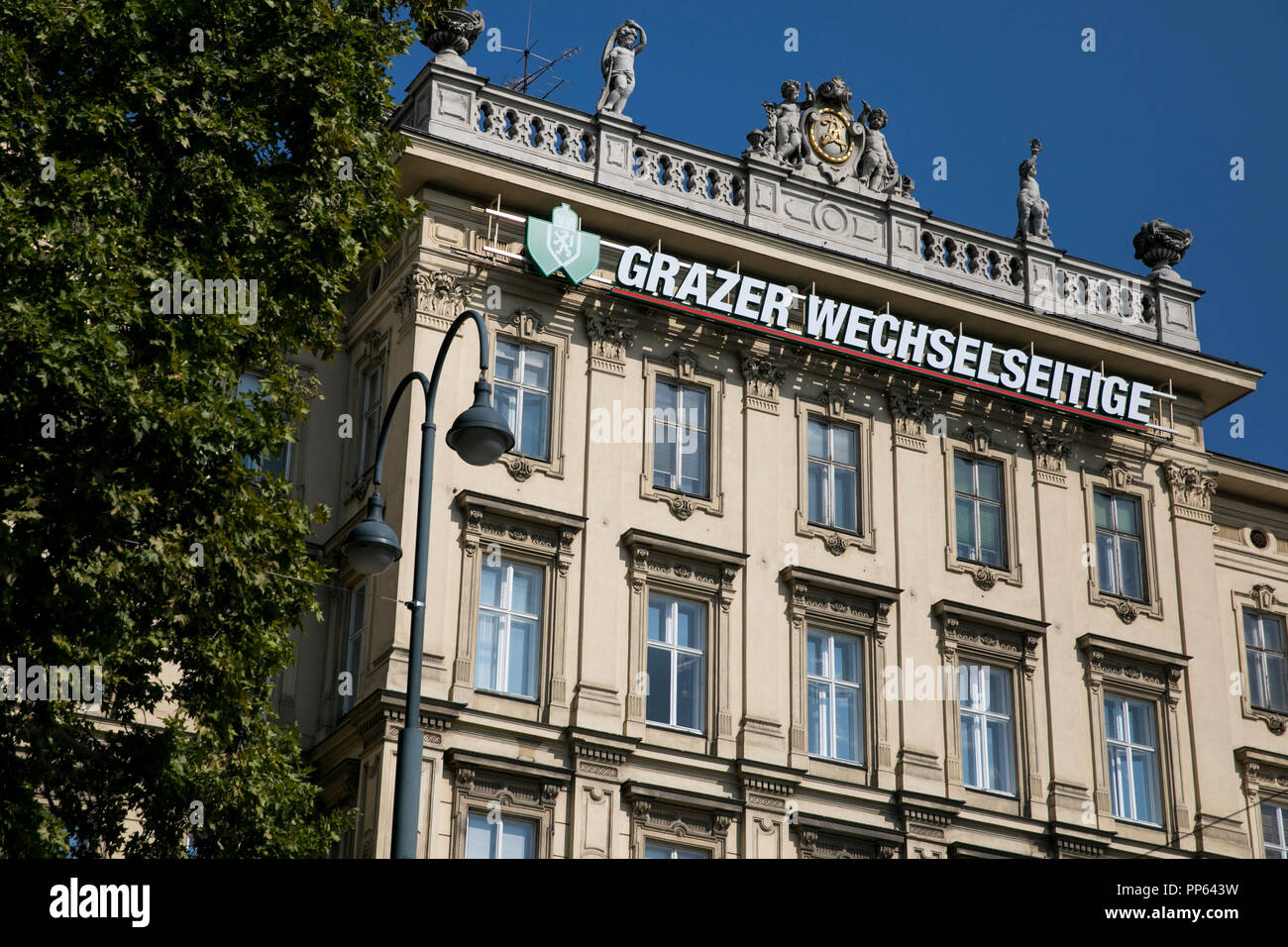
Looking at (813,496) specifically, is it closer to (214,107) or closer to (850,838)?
(850,838)

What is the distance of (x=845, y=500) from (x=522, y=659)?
6.94 m

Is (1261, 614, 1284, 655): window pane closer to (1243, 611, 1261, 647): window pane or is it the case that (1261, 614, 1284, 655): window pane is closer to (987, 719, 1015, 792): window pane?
(1243, 611, 1261, 647): window pane

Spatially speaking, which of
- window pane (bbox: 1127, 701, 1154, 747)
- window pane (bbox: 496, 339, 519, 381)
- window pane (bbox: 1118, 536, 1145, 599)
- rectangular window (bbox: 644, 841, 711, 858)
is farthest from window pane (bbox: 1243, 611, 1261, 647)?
window pane (bbox: 496, 339, 519, 381)

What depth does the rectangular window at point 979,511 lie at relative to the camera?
34.2 m

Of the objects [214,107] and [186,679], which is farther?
[214,107]

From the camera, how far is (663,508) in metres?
31.4

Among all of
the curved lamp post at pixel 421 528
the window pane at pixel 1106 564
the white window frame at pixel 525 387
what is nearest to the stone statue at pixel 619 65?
the white window frame at pixel 525 387

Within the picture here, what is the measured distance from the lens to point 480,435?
61.4 ft

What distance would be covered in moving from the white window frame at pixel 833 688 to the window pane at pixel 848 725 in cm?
2

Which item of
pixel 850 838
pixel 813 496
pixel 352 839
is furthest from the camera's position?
pixel 813 496
